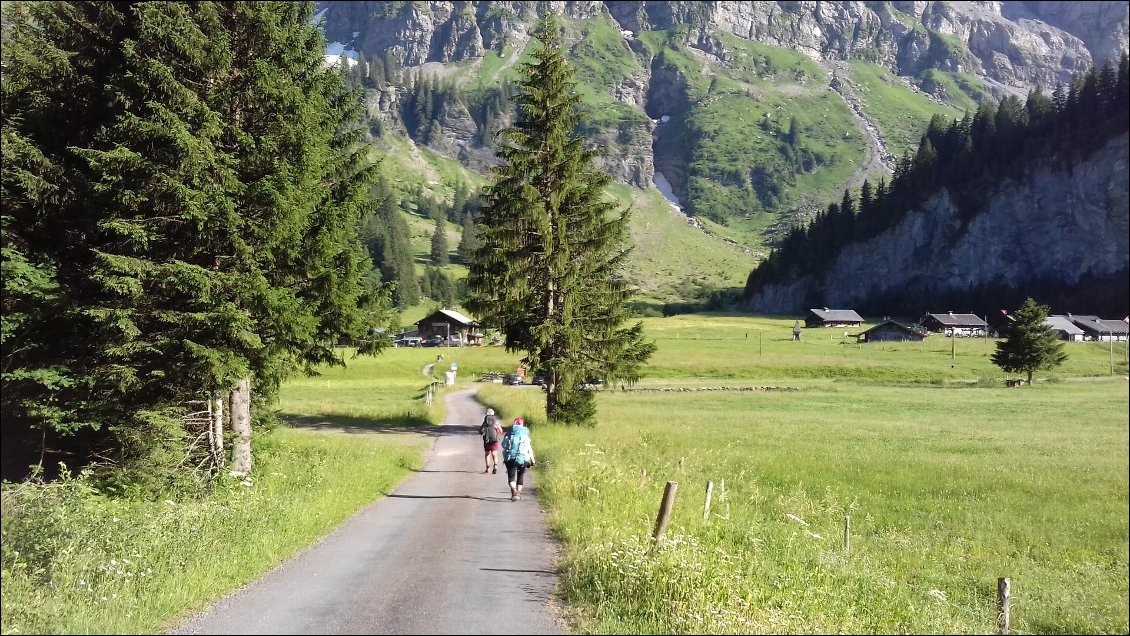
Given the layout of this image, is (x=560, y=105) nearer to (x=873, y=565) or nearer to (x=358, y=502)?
(x=358, y=502)

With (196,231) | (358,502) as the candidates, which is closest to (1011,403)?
(358,502)

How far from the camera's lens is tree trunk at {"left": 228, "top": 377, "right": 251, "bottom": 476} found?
17.5 m

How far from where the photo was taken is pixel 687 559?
8.96 metres

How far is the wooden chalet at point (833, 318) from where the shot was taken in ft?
413

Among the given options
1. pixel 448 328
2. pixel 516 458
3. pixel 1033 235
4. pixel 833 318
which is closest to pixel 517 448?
pixel 516 458

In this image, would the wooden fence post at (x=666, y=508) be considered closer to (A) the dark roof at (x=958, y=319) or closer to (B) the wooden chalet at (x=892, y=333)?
(A) the dark roof at (x=958, y=319)

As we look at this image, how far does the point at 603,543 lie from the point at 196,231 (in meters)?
11.9

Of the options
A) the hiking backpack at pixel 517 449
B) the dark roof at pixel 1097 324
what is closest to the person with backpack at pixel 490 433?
the hiking backpack at pixel 517 449

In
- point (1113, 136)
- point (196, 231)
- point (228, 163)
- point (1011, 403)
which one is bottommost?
point (1011, 403)

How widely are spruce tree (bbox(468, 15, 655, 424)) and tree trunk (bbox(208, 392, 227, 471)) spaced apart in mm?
14968

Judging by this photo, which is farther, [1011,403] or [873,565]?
[1011,403]

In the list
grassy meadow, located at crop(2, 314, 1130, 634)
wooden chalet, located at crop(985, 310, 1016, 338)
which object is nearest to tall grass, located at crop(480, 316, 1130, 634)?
grassy meadow, located at crop(2, 314, 1130, 634)

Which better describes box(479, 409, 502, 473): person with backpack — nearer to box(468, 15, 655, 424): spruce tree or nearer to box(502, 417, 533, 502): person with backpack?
box(502, 417, 533, 502): person with backpack

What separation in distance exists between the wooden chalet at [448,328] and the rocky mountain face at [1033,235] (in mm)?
69026
